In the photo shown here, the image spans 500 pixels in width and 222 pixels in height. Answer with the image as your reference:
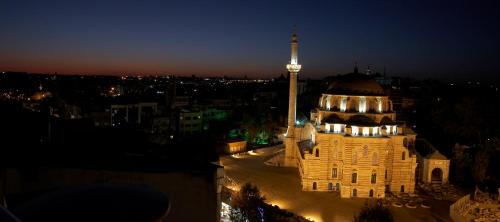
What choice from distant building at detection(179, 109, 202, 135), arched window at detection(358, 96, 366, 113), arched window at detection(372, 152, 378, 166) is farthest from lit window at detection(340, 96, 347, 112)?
distant building at detection(179, 109, 202, 135)

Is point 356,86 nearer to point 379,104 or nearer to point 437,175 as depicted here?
point 379,104

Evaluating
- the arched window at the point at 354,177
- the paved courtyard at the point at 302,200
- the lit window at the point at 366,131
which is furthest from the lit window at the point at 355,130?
the paved courtyard at the point at 302,200

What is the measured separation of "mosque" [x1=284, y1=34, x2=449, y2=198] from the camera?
23.8 metres

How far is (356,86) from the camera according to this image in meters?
26.0

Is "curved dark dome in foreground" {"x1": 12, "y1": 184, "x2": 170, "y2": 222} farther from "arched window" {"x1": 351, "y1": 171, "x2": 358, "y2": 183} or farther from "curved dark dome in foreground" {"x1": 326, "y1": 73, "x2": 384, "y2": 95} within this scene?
"curved dark dome in foreground" {"x1": 326, "y1": 73, "x2": 384, "y2": 95}

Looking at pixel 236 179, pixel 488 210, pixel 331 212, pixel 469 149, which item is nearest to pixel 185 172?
pixel 331 212

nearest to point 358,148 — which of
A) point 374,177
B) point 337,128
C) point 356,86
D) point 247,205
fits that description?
point 374,177

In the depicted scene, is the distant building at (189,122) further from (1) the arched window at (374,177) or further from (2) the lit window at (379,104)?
(1) the arched window at (374,177)

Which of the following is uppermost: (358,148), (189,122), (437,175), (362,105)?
(362,105)

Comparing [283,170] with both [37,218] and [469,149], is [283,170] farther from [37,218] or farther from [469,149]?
[37,218]

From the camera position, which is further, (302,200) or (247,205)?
(302,200)

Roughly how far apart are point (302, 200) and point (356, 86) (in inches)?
332

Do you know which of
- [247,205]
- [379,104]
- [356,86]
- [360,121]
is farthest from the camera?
[356,86]

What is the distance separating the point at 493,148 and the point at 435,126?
33.8 ft
